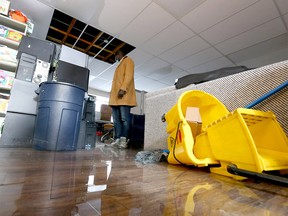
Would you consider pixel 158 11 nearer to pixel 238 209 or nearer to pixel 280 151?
pixel 280 151

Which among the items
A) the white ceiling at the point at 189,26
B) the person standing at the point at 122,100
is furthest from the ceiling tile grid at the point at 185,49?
the person standing at the point at 122,100

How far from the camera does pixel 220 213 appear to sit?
13.0 inches

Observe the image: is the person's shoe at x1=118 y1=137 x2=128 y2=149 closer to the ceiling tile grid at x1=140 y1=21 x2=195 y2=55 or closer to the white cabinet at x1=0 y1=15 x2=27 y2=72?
the white cabinet at x1=0 y1=15 x2=27 y2=72

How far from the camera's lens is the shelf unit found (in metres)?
1.74

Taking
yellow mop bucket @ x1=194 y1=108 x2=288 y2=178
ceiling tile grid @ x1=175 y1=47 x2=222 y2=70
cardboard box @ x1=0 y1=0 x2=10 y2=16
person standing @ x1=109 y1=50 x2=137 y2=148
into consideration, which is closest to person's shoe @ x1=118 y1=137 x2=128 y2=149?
person standing @ x1=109 y1=50 x2=137 y2=148

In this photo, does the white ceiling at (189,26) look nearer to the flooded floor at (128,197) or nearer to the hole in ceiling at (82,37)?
the hole in ceiling at (82,37)

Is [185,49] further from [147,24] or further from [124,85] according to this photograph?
[124,85]

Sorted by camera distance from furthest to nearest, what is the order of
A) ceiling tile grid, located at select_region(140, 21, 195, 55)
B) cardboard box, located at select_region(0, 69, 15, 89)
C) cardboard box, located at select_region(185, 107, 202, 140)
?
ceiling tile grid, located at select_region(140, 21, 195, 55) < cardboard box, located at select_region(0, 69, 15, 89) < cardboard box, located at select_region(185, 107, 202, 140)

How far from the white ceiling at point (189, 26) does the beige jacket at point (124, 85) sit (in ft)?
2.29

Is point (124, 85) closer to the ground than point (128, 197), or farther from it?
farther from it

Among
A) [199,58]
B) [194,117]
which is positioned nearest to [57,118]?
[194,117]

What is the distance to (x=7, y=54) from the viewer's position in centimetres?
184

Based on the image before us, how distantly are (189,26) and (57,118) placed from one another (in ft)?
7.02

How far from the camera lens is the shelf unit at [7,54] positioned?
1.74 m
